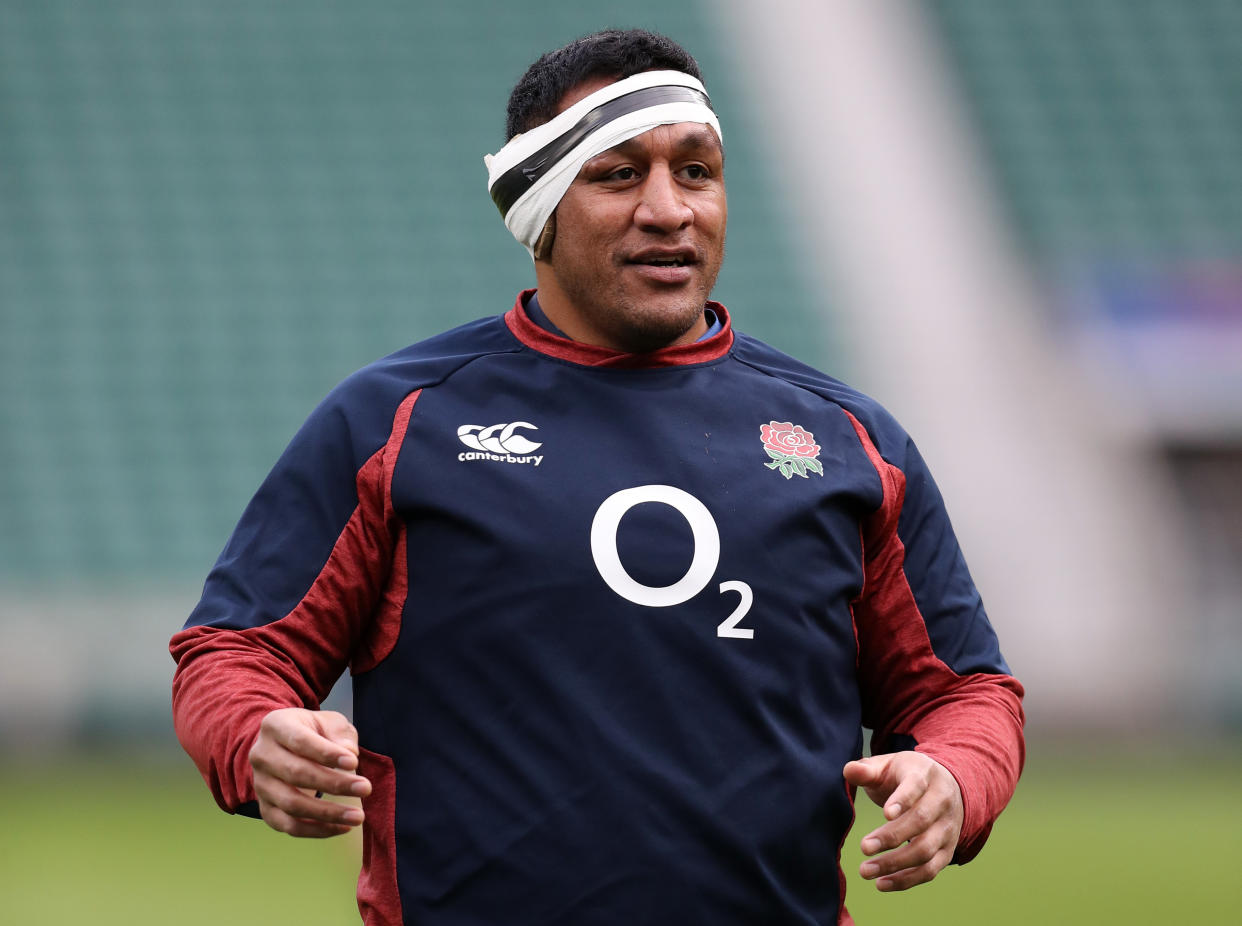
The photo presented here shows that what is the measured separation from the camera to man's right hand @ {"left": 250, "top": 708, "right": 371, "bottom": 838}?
5.92 ft

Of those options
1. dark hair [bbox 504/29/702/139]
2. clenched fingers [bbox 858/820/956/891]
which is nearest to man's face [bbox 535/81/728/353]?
dark hair [bbox 504/29/702/139]

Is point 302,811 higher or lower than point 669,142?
lower

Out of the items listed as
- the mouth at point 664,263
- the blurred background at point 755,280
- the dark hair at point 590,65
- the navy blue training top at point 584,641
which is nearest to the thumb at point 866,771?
the navy blue training top at point 584,641

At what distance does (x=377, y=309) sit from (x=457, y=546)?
934cm

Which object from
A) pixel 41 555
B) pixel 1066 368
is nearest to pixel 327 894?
pixel 41 555

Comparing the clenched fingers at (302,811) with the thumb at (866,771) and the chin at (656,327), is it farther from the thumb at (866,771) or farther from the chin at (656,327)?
the chin at (656,327)

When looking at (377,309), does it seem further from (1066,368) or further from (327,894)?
(327,894)

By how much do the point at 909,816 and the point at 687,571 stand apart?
397mm

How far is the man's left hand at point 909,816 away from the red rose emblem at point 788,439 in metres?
0.42

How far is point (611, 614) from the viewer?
2.07m

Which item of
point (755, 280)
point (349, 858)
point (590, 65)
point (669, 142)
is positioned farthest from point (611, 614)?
point (755, 280)

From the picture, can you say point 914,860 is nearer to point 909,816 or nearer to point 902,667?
point 909,816

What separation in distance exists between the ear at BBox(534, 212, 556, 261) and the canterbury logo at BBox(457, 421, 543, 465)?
0.30 metres

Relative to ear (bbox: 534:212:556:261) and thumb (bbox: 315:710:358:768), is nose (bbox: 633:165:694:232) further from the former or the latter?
thumb (bbox: 315:710:358:768)
